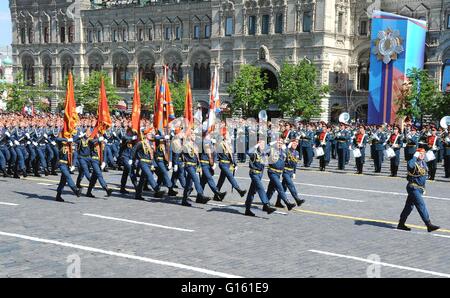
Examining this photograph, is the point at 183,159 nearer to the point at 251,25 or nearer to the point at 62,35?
the point at 251,25

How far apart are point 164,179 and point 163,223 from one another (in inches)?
146

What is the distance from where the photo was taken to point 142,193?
1828 cm

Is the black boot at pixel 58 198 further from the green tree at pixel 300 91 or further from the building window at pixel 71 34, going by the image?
the building window at pixel 71 34

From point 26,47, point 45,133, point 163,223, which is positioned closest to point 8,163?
point 45,133

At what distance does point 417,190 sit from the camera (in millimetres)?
13008

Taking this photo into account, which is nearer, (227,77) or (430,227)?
(430,227)

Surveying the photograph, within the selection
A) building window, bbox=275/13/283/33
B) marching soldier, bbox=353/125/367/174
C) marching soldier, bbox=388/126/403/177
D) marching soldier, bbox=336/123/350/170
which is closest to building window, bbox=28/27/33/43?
building window, bbox=275/13/283/33

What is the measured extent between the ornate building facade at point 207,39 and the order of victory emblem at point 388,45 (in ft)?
12.1

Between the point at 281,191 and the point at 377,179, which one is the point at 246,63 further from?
the point at 281,191

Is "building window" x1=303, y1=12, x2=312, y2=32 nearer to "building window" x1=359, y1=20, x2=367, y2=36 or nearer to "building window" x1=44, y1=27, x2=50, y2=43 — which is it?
"building window" x1=359, y1=20, x2=367, y2=36

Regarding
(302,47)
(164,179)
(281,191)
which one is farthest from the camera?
(302,47)

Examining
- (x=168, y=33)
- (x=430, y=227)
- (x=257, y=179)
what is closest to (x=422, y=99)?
(x=168, y=33)

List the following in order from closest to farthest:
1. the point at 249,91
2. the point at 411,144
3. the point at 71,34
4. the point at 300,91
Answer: the point at 411,144 → the point at 300,91 → the point at 249,91 → the point at 71,34

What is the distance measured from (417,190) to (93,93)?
52.5 metres
